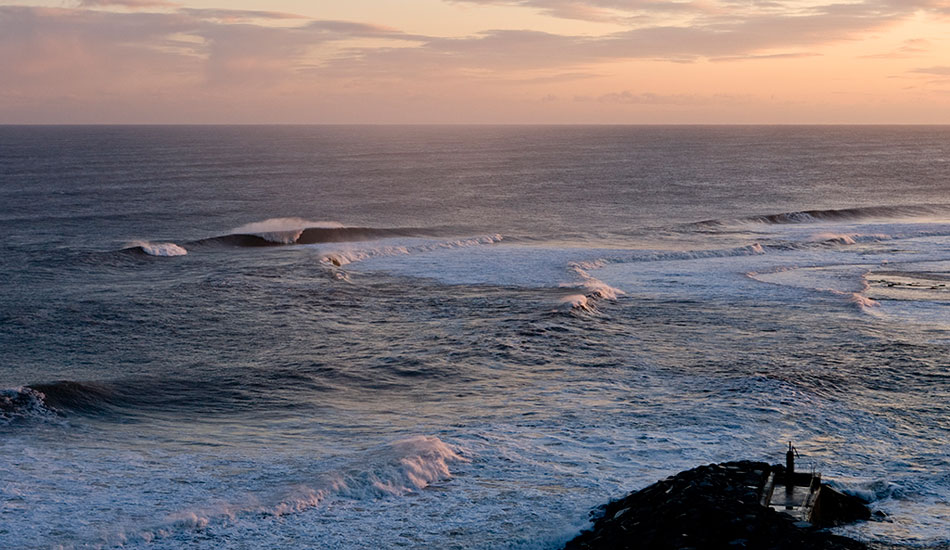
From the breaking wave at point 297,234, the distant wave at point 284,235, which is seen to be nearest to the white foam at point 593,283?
the distant wave at point 284,235

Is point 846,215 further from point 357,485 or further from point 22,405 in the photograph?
point 22,405

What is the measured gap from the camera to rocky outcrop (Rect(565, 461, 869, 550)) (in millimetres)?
13172

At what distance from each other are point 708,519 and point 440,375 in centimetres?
1296

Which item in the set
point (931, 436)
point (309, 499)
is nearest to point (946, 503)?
point (931, 436)

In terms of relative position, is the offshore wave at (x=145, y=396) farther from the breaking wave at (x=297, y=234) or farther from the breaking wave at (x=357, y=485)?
the breaking wave at (x=297, y=234)

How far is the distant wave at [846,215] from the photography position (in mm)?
70125

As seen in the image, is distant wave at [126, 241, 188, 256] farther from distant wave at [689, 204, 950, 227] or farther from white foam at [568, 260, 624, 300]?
distant wave at [689, 204, 950, 227]

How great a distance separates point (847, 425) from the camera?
68.0 feet

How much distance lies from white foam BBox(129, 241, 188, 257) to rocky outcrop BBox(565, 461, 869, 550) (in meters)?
40.9

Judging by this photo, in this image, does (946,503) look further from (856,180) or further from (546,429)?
(856,180)

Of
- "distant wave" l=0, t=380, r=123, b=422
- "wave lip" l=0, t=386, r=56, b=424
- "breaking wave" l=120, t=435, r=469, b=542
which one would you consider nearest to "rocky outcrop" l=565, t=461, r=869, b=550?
"breaking wave" l=120, t=435, r=469, b=542

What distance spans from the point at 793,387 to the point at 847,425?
2.94 meters

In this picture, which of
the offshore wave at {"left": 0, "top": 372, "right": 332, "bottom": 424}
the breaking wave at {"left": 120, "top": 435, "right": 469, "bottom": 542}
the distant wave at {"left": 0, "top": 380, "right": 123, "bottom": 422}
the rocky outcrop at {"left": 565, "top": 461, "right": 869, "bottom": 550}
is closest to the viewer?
the rocky outcrop at {"left": 565, "top": 461, "right": 869, "bottom": 550}

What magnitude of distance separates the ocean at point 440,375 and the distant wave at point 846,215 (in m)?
5.93
